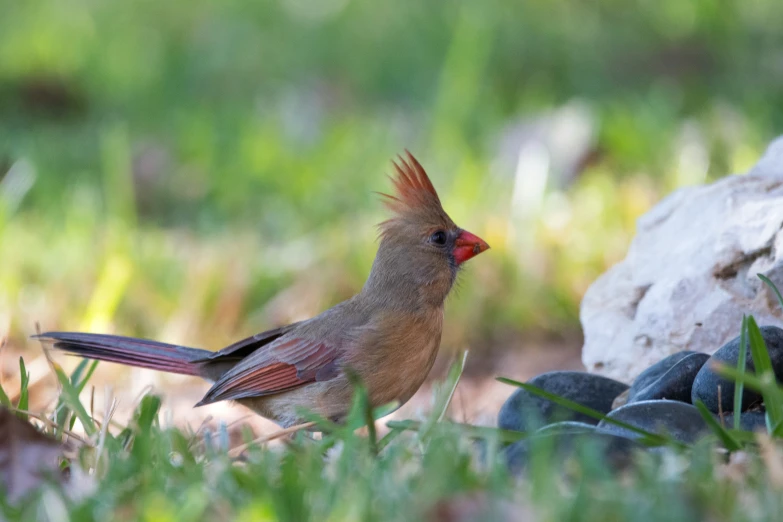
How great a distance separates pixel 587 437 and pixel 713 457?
8.4 inches

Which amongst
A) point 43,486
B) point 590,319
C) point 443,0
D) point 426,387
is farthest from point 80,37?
point 43,486

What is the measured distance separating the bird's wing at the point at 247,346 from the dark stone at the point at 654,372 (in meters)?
1.01

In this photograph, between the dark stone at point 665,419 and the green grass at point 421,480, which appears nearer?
the green grass at point 421,480

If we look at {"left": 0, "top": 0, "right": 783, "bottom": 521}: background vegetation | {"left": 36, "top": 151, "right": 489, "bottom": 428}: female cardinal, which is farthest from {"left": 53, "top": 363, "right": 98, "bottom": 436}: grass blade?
{"left": 36, "top": 151, "right": 489, "bottom": 428}: female cardinal

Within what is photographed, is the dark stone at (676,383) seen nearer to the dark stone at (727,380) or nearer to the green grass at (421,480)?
the dark stone at (727,380)

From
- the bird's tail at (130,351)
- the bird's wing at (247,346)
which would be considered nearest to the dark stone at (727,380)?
the bird's wing at (247,346)

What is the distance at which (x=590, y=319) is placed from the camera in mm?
2889

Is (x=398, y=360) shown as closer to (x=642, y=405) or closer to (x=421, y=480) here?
(x=642, y=405)

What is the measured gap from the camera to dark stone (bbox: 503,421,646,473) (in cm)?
180

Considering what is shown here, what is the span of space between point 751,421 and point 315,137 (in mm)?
4906

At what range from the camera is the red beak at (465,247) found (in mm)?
3045

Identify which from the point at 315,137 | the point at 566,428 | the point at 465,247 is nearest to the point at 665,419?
the point at 566,428

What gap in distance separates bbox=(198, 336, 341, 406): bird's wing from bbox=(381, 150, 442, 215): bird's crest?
0.44 metres

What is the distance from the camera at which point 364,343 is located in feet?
9.21
